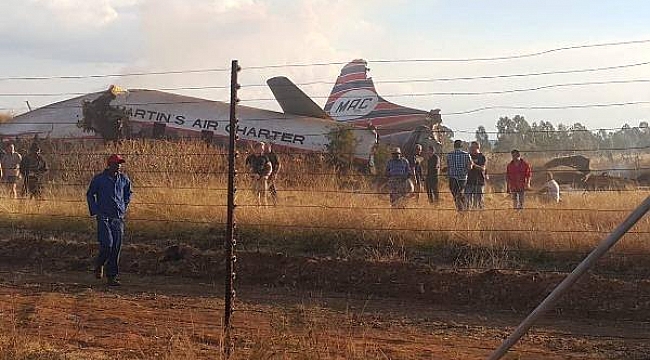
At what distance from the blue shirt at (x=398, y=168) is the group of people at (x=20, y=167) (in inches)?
267

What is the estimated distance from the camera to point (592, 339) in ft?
26.4

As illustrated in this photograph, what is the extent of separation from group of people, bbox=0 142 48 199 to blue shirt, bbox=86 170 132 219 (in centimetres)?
650

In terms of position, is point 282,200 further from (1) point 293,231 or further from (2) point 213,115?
(2) point 213,115

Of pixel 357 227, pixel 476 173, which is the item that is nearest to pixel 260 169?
pixel 476 173

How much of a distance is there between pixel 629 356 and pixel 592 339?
0.69 metres

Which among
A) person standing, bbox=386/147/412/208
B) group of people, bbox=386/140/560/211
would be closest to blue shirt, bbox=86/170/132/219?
group of people, bbox=386/140/560/211

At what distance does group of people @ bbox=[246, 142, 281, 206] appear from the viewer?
14807mm

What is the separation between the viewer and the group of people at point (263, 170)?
1481 centimetres

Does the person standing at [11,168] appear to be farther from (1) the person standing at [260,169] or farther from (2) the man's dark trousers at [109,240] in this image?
(2) the man's dark trousers at [109,240]

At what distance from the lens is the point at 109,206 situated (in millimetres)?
10359

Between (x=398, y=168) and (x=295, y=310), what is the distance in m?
6.72

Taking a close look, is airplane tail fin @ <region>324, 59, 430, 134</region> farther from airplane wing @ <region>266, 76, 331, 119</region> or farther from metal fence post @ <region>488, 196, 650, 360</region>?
→ metal fence post @ <region>488, 196, 650, 360</region>

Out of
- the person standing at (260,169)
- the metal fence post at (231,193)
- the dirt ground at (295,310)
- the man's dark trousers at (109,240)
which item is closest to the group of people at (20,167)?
the dirt ground at (295,310)

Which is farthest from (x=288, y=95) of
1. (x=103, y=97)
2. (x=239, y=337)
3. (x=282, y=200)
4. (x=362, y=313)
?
(x=239, y=337)
